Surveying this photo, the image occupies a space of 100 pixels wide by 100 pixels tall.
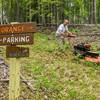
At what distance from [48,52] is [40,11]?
419 inches

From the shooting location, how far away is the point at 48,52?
1630 cm

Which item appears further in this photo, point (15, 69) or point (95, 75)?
point (95, 75)

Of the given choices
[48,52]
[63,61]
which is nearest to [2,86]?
[63,61]

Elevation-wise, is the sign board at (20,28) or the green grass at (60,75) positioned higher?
the sign board at (20,28)

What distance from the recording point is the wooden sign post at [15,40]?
718 cm

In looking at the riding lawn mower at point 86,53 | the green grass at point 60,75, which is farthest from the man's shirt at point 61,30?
the riding lawn mower at point 86,53

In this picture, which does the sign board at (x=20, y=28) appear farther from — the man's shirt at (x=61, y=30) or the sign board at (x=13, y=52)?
the man's shirt at (x=61, y=30)

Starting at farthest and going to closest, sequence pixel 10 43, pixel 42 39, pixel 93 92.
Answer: pixel 42 39 → pixel 93 92 → pixel 10 43

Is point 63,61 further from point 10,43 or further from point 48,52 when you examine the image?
point 10,43

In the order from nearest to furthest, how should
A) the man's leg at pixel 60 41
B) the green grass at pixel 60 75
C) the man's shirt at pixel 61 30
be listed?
the green grass at pixel 60 75 → the man's leg at pixel 60 41 → the man's shirt at pixel 61 30

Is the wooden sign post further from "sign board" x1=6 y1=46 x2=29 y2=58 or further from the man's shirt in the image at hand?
the man's shirt

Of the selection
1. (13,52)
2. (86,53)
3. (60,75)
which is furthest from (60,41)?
(13,52)

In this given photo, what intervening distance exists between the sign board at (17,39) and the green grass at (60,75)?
1.89m

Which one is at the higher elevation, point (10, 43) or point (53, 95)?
point (10, 43)
